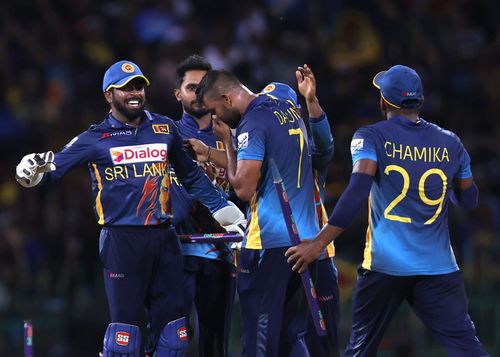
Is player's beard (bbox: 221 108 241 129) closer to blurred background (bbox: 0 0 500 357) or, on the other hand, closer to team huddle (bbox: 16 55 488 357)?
team huddle (bbox: 16 55 488 357)

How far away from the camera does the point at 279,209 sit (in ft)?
22.8

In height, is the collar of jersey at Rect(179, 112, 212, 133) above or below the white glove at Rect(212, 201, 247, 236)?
above

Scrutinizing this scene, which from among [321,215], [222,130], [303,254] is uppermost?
[222,130]

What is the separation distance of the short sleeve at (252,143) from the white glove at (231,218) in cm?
105

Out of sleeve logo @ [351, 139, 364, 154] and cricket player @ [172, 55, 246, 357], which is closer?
sleeve logo @ [351, 139, 364, 154]

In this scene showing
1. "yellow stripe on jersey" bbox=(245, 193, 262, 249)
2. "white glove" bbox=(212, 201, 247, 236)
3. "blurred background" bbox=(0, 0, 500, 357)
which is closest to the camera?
"yellow stripe on jersey" bbox=(245, 193, 262, 249)

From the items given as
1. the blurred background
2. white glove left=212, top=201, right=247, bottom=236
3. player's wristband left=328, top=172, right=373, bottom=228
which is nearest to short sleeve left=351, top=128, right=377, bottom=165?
player's wristband left=328, top=172, right=373, bottom=228

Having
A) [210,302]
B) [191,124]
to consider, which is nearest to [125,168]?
[191,124]

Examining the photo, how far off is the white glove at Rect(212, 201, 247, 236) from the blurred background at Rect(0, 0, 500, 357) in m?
3.58

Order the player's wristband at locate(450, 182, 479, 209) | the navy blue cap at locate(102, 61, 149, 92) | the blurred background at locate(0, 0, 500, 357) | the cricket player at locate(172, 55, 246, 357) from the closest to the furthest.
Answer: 1. the player's wristband at locate(450, 182, 479, 209)
2. the navy blue cap at locate(102, 61, 149, 92)
3. the cricket player at locate(172, 55, 246, 357)
4. the blurred background at locate(0, 0, 500, 357)

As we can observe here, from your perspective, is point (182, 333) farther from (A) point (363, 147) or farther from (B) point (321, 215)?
(A) point (363, 147)

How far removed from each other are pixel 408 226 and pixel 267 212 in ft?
2.88

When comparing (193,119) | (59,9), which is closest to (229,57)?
(59,9)

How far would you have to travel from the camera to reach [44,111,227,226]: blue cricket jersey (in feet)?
24.9
